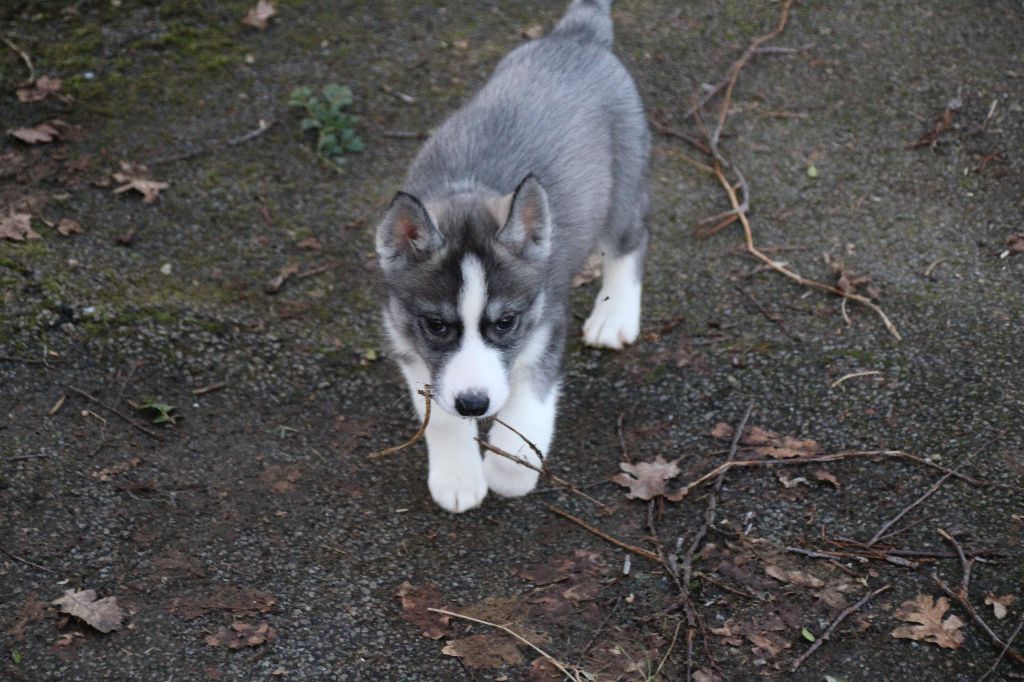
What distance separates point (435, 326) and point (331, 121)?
275 cm

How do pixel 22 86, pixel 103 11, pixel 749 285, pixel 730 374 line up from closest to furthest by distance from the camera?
pixel 730 374
pixel 749 285
pixel 22 86
pixel 103 11

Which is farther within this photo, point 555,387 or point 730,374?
point 730,374

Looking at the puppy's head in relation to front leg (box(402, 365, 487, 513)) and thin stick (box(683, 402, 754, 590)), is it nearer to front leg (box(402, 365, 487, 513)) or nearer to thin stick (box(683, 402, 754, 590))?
front leg (box(402, 365, 487, 513))

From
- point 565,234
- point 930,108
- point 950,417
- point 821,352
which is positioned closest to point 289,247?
point 565,234

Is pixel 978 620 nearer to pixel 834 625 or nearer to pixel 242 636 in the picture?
pixel 834 625

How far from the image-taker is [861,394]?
4.72 meters

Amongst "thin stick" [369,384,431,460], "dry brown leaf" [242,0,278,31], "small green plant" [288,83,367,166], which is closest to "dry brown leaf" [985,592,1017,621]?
"thin stick" [369,384,431,460]

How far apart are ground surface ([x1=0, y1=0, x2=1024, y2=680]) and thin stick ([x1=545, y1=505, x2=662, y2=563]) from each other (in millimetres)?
39

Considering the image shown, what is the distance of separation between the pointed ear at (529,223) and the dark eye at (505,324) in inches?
10.0

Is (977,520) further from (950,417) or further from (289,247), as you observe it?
(289,247)

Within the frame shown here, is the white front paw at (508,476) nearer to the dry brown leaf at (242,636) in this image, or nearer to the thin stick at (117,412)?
the dry brown leaf at (242,636)

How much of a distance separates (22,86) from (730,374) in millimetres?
4295

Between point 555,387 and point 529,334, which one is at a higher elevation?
point 529,334

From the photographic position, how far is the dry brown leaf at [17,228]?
5.16 metres
